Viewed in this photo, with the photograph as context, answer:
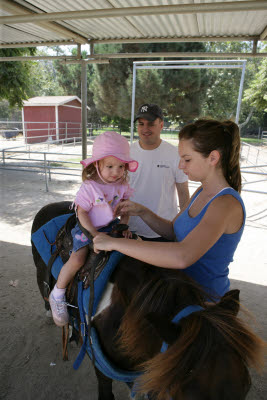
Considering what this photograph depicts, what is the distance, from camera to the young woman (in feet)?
3.36

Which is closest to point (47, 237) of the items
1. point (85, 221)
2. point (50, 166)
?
point (85, 221)

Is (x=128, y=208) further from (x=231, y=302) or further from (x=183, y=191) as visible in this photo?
(x=183, y=191)

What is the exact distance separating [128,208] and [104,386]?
1074 mm

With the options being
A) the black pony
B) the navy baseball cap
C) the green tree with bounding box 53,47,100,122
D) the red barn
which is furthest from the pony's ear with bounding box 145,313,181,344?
the green tree with bounding box 53,47,100,122

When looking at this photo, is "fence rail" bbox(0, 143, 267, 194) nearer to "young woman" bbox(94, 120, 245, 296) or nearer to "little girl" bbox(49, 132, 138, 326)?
"little girl" bbox(49, 132, 138, 326)

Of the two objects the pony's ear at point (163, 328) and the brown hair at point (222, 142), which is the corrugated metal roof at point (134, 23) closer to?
the brown hair at point (222, 142)

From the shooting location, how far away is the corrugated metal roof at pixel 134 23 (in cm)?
251

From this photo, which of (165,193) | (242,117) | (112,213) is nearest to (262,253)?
(165,193)

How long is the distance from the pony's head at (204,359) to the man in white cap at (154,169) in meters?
1.47

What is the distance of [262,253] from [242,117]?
42898 mm

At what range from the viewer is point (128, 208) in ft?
5.30

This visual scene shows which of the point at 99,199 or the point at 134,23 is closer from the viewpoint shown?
the point at 99,199

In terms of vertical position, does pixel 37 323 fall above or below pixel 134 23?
below

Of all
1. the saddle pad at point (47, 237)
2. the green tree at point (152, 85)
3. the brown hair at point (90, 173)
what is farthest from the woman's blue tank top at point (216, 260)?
the green tree at point (152, 85)
